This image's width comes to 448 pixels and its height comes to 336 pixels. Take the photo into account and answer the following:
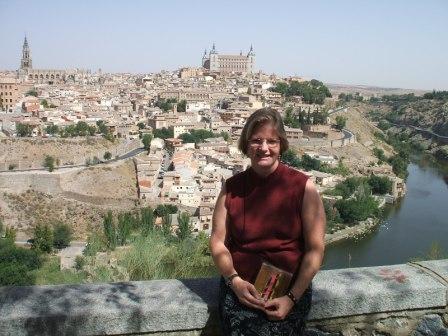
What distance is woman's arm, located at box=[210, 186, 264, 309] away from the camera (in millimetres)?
1138

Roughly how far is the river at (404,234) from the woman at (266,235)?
888cm

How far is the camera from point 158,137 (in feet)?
88.4

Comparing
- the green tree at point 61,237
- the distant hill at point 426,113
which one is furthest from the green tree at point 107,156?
the distant hill at point 426,113

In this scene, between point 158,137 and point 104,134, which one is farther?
point 158,137

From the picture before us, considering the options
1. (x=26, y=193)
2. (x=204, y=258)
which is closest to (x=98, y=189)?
(x=26, y=193)

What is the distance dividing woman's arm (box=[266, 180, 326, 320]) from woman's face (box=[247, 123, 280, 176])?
110 millimetres

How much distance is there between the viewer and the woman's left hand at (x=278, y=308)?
1118 mm

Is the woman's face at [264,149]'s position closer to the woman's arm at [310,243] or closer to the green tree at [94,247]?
the woman's arm at [310,243]

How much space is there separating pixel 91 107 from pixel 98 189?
551 inches

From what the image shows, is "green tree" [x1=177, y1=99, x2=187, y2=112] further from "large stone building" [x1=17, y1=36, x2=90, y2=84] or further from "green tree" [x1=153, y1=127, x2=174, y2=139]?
"large stone building" [x1=17, y1=36, x2=90, y2=84]

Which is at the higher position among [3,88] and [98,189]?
[3,88]

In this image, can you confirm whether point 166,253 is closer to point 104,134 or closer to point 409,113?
point 104,134

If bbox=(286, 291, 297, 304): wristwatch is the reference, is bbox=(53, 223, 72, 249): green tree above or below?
below

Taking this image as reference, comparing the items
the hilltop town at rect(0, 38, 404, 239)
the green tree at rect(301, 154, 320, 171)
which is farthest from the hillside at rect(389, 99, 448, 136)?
the green tree at rect(301, 154, 320, 171)
